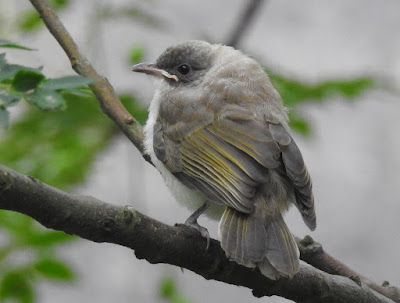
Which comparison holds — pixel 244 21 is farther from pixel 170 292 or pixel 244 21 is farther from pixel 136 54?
pixel 170 292

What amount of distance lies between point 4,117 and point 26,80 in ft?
1.06

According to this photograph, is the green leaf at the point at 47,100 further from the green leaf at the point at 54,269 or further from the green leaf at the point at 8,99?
the green leaf at the point at 54,269

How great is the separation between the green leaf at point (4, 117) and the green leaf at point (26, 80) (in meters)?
0.20

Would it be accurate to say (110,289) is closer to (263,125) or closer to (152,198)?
(152,198)

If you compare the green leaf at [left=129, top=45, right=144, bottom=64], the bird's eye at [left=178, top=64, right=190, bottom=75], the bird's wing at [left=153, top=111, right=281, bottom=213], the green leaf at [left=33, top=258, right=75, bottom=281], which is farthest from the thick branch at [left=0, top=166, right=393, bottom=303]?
the green leaf at [left=129, top=45, right=144, bottom=64]

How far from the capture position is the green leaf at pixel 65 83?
3.36 metres

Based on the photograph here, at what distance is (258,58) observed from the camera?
5.49m

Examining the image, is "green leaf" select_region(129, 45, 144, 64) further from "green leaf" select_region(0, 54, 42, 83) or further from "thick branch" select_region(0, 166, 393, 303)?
"green leaf" select_region(0, 54, 42, 83)

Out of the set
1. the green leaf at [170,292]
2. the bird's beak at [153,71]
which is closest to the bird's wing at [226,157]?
the bird's beak at [153,71]

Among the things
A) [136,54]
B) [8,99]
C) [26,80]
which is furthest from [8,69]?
[136,54]

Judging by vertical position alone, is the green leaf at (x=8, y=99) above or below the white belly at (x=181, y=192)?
above

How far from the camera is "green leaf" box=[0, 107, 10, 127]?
2992 mm

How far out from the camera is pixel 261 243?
3.86 meters

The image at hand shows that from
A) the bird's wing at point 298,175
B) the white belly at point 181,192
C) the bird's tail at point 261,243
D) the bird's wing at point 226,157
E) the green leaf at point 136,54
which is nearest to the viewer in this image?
the bird's tail at point 261,243
